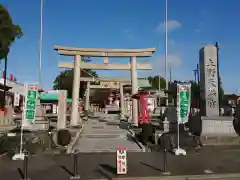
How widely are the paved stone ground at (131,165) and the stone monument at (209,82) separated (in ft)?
11.0

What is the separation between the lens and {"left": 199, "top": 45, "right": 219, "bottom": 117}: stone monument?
49.4ft

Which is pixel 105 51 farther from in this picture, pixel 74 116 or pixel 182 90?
pixel 182 90

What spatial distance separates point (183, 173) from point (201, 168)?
114 centimetres

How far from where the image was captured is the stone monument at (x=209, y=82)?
592 inches

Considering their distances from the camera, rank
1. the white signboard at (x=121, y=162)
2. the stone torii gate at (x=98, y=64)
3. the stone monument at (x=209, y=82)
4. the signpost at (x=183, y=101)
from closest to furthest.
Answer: the white signboard at (x=121, y=162), the signpost at (x=183, y=101), the stone monument at (x=209, y=82), the stone torii gate at (x=98, y=64)

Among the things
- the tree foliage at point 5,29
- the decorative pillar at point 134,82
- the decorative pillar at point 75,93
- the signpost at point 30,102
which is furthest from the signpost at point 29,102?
the tree foliage at point 5,29

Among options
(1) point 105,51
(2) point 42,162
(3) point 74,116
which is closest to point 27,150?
(2) point 42,162

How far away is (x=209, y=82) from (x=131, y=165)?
26.3ft

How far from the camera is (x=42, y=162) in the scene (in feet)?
34.9

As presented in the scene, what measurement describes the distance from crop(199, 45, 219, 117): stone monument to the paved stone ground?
3359mm

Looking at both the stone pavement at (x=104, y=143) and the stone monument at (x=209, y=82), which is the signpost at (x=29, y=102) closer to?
the stone pavement at (x=104, y=143)

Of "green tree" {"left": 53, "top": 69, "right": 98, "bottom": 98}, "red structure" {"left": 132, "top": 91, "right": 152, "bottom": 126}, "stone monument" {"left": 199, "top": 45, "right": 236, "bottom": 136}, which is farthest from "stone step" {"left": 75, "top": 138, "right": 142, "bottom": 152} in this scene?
"green tree" {"left": 53, "top": 69, "right": 98, "bottom": 98}

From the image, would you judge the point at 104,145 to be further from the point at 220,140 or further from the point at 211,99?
the point at 211,99

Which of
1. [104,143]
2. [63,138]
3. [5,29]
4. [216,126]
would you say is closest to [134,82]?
[104,143]
